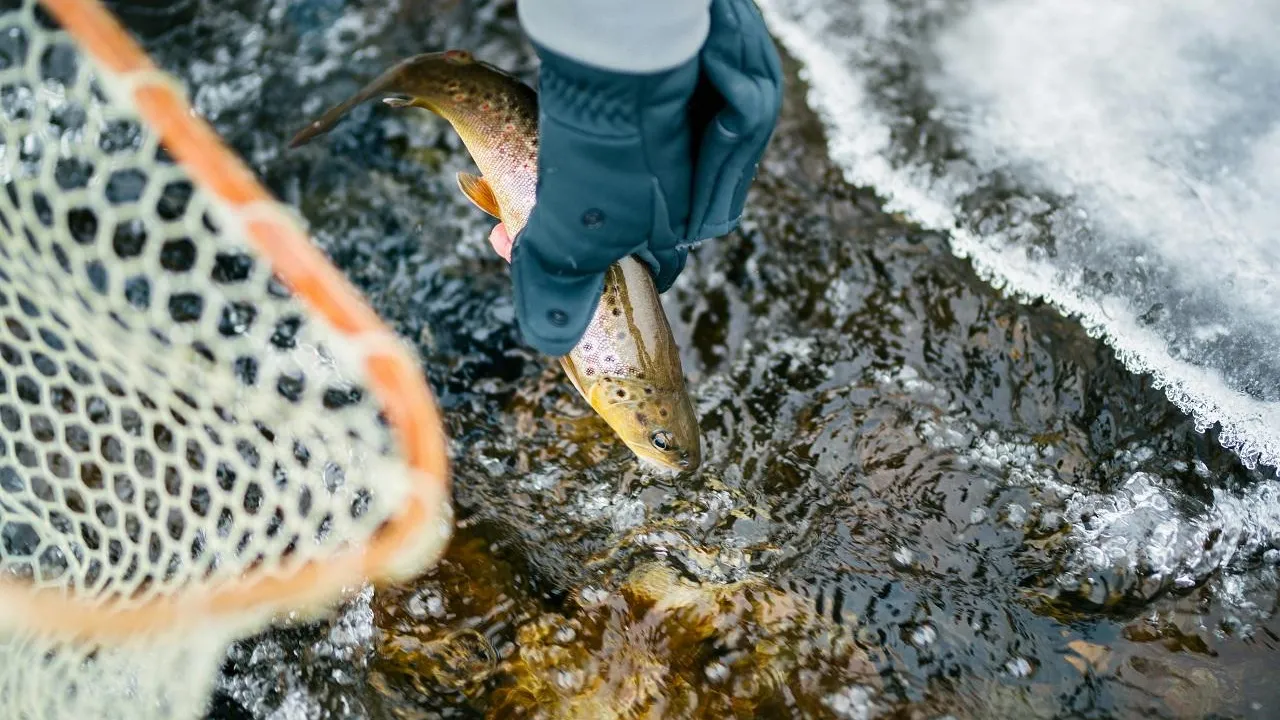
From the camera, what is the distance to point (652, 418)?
2869 mm

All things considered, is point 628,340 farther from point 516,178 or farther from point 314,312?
point 314,312

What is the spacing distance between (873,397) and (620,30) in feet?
6.97

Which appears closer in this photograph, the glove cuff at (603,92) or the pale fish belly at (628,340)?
the glove cuff at (603,92)

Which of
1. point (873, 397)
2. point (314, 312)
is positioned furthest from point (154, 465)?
point (873, 397)

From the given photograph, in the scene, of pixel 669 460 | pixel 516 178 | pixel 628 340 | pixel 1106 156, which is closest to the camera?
pixel 516 178

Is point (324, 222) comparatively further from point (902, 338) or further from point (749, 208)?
point (902, 338)

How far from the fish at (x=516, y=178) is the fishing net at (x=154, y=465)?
0.52 metres

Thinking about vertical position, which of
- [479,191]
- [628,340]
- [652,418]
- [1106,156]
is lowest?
[652,418]

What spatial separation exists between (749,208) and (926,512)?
5.46ft

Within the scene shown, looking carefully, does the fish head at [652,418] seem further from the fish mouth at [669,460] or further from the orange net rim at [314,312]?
the orange net rim at [314,312]

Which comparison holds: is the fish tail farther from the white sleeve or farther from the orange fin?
the white sleeve

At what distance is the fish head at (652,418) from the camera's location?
9.27 ft

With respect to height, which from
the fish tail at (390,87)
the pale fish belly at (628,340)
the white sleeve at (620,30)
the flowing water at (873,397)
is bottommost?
the flowing water at (873,397)

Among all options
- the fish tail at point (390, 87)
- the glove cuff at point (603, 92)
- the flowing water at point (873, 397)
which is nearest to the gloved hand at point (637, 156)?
the glove cuff at point (603, 92)
